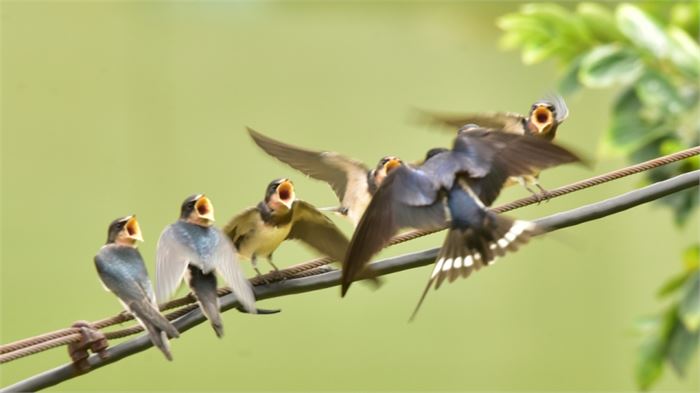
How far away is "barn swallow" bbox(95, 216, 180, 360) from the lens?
75.7 inches

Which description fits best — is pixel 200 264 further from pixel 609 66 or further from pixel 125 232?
pixel 609 66

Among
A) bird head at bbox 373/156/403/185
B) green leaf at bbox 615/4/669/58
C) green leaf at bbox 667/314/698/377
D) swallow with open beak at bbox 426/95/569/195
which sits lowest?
green leaf at bbox 667/314/698/377

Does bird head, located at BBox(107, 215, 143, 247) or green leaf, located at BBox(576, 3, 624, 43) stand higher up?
bird head, located at BBox(107, 215, 143, 247)

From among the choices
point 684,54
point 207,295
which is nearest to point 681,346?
point 684,54

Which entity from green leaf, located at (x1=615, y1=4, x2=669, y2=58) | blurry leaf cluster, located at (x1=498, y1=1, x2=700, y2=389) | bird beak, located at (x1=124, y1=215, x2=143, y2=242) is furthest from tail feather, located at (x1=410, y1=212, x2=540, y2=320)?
green leaf, located at (x1=615, y1=4, x2=669, y2=58)

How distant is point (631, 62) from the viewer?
3367mm

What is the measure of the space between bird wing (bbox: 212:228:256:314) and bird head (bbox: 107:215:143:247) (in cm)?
22

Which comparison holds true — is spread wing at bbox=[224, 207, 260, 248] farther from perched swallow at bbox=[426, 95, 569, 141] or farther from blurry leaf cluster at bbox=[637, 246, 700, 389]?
blurry leaf cluster at bbox=[637, 246, 700, 389]

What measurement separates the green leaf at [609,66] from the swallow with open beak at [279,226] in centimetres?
118

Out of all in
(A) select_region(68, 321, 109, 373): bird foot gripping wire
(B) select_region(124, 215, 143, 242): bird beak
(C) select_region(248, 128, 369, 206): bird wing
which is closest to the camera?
(A) select_region(68, 321, 109, 373): bird foot gripping wire

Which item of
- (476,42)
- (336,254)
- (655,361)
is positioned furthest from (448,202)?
(476,42)

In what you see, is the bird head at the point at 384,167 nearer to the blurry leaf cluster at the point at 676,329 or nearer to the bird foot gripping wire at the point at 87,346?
the bird foot gripping wire at the point at 87,346

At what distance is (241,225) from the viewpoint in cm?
245

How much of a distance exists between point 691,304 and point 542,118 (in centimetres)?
115
